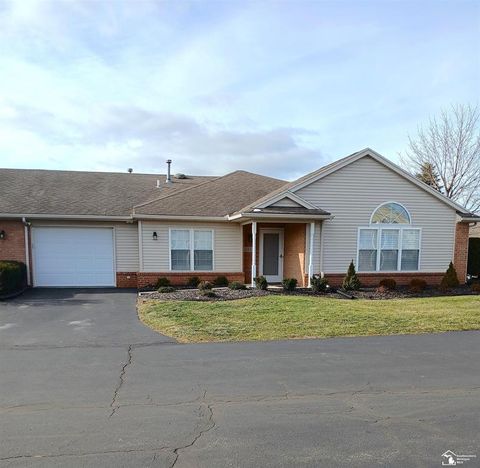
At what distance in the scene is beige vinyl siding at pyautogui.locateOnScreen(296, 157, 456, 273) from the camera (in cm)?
1523

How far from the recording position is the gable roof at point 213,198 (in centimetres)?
1495

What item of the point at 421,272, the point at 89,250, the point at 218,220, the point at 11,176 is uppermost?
the point at 11,176

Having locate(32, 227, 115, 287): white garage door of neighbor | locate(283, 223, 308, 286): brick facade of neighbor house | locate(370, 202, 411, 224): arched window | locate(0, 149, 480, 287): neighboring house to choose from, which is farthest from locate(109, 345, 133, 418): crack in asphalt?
locate(370, 202, 411, 224): arched window

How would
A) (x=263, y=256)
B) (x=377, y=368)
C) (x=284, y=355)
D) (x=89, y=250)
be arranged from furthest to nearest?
(x=263, y=256), (x=89, y=250), (x=284, y=355), (x=377, y=368)

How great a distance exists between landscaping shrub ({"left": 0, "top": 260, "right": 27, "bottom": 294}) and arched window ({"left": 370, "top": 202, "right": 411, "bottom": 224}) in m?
13.3

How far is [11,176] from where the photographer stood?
17.7 metres

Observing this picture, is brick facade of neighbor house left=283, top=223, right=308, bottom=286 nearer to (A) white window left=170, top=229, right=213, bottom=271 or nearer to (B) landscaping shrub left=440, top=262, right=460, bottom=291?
(A) white window left=170, top=229, right=213, bottom=271

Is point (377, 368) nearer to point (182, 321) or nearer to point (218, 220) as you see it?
point (182, 321)

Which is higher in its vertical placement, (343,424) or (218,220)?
(218,220)

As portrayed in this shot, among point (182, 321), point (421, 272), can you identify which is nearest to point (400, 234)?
point (421, 272)

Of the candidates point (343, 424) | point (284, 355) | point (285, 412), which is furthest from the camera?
point (284, 355)

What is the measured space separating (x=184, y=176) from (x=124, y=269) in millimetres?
7761

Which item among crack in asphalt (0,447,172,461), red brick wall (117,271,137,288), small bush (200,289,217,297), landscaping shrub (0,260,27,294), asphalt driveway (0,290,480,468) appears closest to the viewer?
crack in asphalt (0,447,172,461)

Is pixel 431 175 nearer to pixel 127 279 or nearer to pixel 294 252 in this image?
pixel 294 252
